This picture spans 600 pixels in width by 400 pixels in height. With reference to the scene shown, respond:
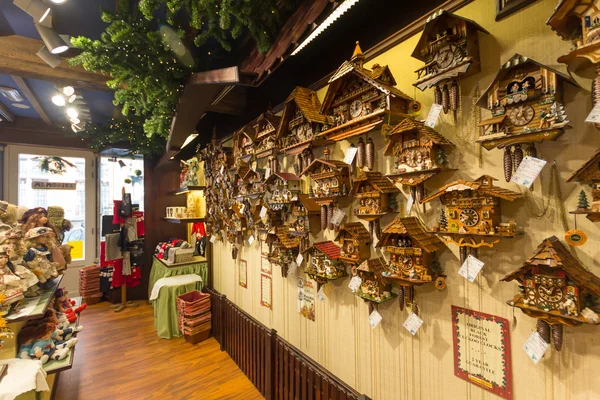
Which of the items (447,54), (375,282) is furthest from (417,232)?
(447,54)

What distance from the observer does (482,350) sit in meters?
1.04

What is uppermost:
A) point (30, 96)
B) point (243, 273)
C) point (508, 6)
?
point (30, 96)

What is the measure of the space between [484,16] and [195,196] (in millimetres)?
3855

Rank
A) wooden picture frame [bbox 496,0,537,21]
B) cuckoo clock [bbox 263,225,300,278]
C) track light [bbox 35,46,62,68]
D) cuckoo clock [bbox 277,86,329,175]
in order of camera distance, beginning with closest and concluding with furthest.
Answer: wooden picture frame [bbox 496,0,537,21], cuckoo clock [bbox 277,86,329,175], cuckoo clock [bbox 263,225,300,278], track light [bbox 35,46,62,68]

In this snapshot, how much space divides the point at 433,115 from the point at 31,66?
339 cm

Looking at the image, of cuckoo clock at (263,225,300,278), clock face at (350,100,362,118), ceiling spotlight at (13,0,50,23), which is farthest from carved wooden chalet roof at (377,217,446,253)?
ceiling spotlight at (13,0,50,23)

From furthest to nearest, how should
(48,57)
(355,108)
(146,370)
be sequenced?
(146,370) < (48,57) < (355,108)

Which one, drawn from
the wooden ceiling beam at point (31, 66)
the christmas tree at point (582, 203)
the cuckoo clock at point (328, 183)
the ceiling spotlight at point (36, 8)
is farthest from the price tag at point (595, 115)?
the wooden ceiling beam at point (31, 66)

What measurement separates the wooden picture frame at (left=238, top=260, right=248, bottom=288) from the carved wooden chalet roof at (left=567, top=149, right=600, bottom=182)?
2411 mm

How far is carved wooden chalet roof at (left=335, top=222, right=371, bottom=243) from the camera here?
4.60 ft

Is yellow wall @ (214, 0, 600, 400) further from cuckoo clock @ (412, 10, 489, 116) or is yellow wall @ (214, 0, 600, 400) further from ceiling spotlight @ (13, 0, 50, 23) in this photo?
ceiling spotlight @ (13, 0, 50, 23)

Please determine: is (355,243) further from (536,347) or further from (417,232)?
(536,347)

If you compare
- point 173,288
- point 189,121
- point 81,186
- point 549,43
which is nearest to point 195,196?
point 173,288

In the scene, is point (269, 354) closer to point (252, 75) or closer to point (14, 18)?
point (252, 75)
